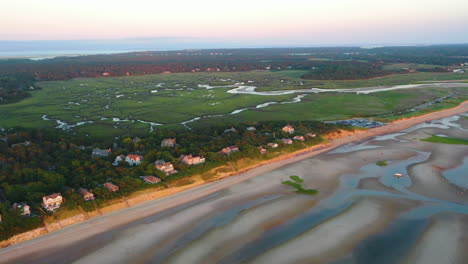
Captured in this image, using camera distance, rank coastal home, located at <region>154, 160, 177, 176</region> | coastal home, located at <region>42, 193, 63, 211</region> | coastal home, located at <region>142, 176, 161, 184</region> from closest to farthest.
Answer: coastal home, located at <region>42, 193, 63, 211</region> → coastal home, located at <region>142, 176, 161, 184</region> → coastal home, located at <region>154, 160, 177, 176</region>

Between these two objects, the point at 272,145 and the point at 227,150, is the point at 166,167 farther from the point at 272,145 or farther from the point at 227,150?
the point at 272,145

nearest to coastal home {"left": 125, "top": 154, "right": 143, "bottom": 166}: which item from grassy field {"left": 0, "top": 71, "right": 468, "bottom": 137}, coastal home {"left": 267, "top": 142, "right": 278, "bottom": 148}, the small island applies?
the small island

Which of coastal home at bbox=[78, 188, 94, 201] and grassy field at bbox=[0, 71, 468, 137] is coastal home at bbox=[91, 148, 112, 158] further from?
grassy field at bbox=[0, 71, 468, 137]

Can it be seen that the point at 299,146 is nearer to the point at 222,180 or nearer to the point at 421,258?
the point at 222,180

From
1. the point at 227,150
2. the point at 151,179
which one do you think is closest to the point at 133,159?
the point at 151,179

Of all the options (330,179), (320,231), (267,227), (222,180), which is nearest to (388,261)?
(320,231)
